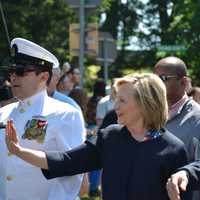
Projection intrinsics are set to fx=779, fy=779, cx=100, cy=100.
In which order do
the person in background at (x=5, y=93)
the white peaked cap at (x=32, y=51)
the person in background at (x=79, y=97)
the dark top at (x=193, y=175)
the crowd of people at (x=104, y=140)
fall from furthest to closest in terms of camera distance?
the person in background at (x=79, y=97) → the person in background at (x=5, y=93) → the white peaked cap at (x=32, y=51) → the crowd of people at (x=104, y=140) → the dark top at (x=193, y=175)

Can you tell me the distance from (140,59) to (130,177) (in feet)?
137

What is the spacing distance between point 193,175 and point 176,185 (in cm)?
28

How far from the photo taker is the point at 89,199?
11633 millimetres

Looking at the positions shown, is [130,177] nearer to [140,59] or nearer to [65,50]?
[65,50]

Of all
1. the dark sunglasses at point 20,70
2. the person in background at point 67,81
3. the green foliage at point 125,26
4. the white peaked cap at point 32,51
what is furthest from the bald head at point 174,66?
the green foliage at point 125,26

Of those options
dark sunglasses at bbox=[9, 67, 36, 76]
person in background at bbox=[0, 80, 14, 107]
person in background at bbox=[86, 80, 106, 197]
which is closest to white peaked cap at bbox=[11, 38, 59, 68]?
dark sunglasses at bbox=[9, 67, 36, 76]

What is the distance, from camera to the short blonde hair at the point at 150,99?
409 centimetres

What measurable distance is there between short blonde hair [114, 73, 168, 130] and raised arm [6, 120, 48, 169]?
63cm

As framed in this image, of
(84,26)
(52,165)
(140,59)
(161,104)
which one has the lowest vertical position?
(140,59)

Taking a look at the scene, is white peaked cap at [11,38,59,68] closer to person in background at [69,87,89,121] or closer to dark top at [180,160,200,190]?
dark top at [180,160,200,190]

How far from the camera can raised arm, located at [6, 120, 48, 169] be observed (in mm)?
4285

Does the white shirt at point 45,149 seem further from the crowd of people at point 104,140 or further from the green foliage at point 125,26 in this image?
the green foliage at point 125,26

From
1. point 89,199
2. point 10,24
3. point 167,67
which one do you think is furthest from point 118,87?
point 10,24

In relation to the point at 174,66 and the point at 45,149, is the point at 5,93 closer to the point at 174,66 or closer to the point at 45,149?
the point at 174,66
